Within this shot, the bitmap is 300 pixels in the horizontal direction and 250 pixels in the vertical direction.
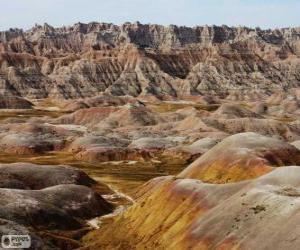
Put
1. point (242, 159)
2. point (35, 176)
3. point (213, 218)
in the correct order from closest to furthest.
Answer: point (213, 218) → point (242, 159) → point (35, 176)

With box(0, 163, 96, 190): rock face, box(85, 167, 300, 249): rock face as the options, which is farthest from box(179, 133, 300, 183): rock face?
box(0, 163, 96, 190): rock face

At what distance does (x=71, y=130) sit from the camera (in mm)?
190000

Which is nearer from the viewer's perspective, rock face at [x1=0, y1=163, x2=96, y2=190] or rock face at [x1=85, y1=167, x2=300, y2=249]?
rock face at [x1=85, y1=167, x2=300, y2=249]

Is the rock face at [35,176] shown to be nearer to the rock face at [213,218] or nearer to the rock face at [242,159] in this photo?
the rock face at [242,159]

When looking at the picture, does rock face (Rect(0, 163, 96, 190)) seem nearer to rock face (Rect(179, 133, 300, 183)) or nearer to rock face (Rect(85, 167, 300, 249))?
rock face (Rect(179, 133, 300, 183))

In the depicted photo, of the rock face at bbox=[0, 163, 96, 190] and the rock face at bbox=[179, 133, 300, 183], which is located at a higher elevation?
the rock face at bbox=[179, 133, 300, 183]

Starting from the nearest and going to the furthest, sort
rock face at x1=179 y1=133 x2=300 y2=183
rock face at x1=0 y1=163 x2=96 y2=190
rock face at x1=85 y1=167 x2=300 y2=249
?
rock face at x1=85 y1=167 x2=300 y2=249, rock face at x1=179 y1=133 x2=300 y2=183, rock face at x1=0 y1=163 x2=96 y2=190

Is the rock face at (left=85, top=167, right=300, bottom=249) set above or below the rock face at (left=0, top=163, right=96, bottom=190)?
above

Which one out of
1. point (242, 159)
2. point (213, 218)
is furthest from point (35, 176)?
point (213, 218)

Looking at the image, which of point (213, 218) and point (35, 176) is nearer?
point (213, 218)

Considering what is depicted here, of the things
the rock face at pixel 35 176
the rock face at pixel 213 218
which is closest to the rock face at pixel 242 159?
the rock face at pixel 213 218

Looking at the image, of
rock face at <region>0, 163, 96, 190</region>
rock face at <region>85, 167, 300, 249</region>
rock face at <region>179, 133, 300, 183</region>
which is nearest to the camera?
rock face at <region>85, 167, 300, 249</region>

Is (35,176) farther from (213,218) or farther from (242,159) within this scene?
(213,218)

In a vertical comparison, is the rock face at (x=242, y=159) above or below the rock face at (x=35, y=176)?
above
